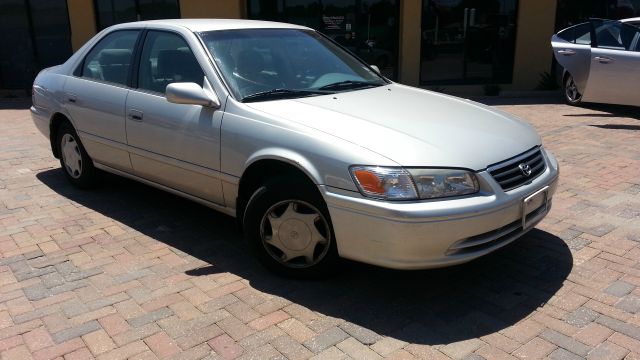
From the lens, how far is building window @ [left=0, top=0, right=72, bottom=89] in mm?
12812

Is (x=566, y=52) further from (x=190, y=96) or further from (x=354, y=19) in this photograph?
(x=190, y=96)

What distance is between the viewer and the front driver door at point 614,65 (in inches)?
346

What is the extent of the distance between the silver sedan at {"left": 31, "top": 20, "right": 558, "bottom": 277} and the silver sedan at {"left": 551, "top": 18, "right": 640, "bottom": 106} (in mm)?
5813

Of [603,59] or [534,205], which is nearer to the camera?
[534,205]

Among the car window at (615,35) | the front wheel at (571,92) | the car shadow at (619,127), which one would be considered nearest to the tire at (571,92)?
the front wheel at (571,92)

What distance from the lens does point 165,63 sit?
451 cm

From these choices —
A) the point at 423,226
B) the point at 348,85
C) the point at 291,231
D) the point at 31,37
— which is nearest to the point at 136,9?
the point at 31,37

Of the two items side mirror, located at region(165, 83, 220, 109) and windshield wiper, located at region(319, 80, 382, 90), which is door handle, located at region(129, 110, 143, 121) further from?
windshield wiper, located at region(319, 80, 382, 90)

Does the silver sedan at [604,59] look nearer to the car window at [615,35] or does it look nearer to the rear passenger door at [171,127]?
the car window at [615,35]

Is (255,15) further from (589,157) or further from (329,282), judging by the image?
(329,282)

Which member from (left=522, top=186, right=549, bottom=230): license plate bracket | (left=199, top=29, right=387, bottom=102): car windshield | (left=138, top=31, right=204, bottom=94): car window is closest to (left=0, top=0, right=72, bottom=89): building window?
(left=138, top=31, right=204, bottom=94): car window

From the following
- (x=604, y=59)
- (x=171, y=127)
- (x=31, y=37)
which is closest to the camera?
(x=171, y=127)

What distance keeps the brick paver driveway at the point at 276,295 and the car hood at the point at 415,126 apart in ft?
2.87

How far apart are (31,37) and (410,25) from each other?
27.8 feet
